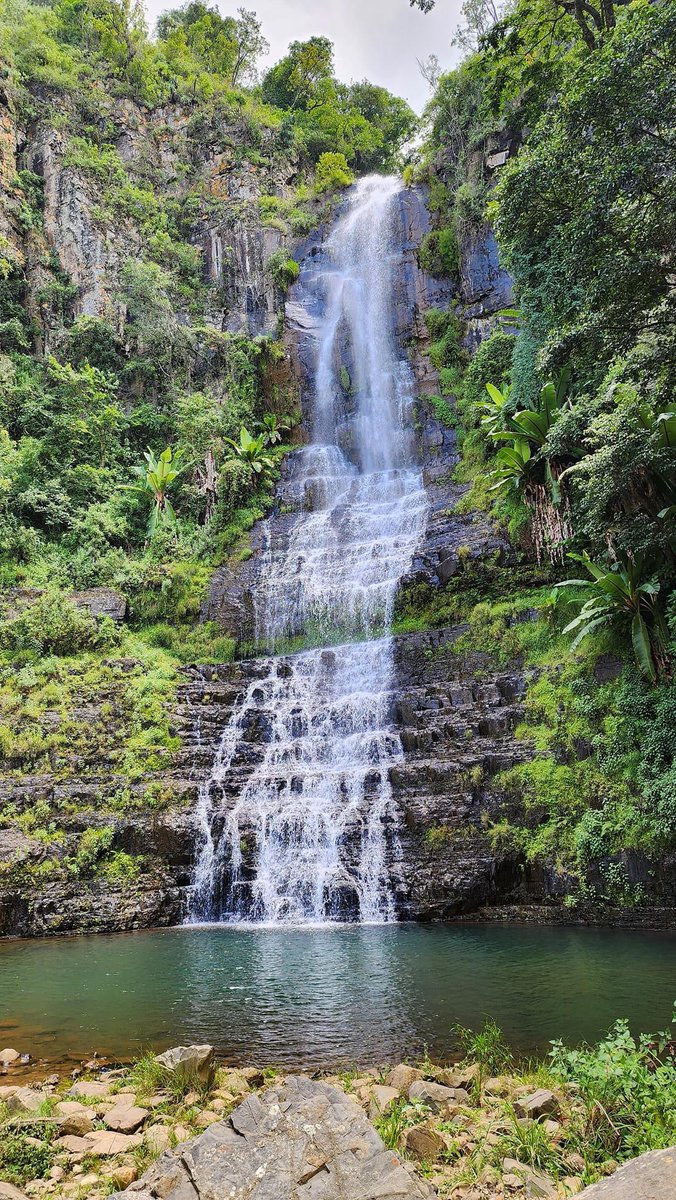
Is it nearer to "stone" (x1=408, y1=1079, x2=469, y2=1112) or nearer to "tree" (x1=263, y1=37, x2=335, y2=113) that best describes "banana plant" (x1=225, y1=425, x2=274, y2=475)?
"stone" (x1=408, y1=1079, x2=469, y2=1112)

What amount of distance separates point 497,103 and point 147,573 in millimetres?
15437

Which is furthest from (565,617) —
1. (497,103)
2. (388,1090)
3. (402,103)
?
(402,103)

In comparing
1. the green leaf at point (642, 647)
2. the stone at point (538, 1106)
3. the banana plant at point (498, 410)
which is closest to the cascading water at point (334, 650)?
the banana plant at point (498, 410)

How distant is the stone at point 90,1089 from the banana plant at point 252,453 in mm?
22326

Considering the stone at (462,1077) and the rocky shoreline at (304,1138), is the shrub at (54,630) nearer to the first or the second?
the rocky shoreline at (304,1138)

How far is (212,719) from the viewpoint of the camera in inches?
650

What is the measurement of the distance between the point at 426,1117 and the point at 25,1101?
2.46 meters

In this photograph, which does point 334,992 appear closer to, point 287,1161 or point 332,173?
point 287,1161

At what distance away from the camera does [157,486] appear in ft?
79.9

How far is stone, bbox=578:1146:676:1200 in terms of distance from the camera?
5.99 ft

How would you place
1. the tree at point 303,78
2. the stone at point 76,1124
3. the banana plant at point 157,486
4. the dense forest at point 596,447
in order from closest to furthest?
1. the stone at point 76,1124
2. the dense forest at point 596,447
3. the banana plant at point 157,486
4. the tree at point 303,78

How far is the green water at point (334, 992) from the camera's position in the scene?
5.72m

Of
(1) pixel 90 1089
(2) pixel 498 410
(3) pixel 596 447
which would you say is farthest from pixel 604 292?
(1) pixel 90 1089

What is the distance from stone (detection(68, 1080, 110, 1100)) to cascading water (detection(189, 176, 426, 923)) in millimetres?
8006
